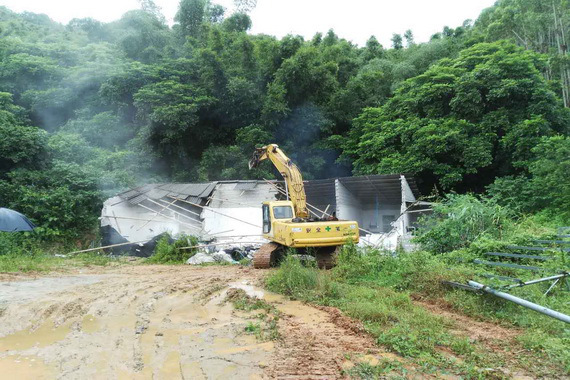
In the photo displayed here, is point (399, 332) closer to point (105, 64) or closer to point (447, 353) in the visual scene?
point (447, 353)

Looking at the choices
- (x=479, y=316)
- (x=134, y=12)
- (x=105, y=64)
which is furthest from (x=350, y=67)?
(x=479, y=316)

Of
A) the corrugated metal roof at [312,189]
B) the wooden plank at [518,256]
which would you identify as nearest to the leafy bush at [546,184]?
the corrugated metal roof at [312,189]

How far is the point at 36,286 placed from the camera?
29.6ft

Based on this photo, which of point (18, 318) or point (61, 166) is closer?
point (18, 318)

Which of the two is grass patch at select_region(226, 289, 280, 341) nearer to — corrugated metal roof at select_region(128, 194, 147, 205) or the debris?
the debris

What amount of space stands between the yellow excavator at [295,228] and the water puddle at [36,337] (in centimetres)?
544

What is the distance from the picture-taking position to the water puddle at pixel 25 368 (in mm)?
4020

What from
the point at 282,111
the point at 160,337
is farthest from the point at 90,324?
the point at 282,111

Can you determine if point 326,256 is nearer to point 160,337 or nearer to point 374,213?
point 160,337

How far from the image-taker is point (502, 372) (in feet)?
13.0

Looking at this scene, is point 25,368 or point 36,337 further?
point 36,337

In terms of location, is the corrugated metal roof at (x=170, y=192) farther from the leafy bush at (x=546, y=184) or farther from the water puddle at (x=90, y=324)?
the leafy bush at (x=546, y=184)

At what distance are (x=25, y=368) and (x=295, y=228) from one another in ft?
21.1

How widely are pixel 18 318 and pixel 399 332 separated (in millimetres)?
5658
